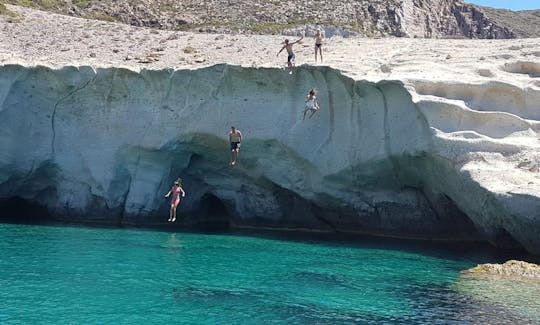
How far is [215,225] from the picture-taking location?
85.3 ft

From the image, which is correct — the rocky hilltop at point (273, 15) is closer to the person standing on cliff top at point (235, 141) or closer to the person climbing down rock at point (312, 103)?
the person climbing down rock at point (312, 103)

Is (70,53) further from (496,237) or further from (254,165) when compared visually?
(496,237)

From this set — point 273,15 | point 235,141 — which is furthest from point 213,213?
point 273,15

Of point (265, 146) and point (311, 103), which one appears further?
point (265, 146)

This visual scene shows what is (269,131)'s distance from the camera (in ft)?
75.8

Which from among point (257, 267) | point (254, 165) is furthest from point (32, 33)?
point (257, 267)

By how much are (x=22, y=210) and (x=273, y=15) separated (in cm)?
2698

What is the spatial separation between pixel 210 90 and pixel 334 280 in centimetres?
1026

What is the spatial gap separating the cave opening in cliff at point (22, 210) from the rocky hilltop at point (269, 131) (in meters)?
0.09

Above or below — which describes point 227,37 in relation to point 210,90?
above

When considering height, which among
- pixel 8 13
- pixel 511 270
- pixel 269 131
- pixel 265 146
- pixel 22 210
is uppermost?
pixel 8 13

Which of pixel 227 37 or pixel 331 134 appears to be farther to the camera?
pixel 227 37

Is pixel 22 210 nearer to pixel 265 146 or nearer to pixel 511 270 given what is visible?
pixel 265 146

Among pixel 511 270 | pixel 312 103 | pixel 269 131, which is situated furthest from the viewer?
pixel 269 131
